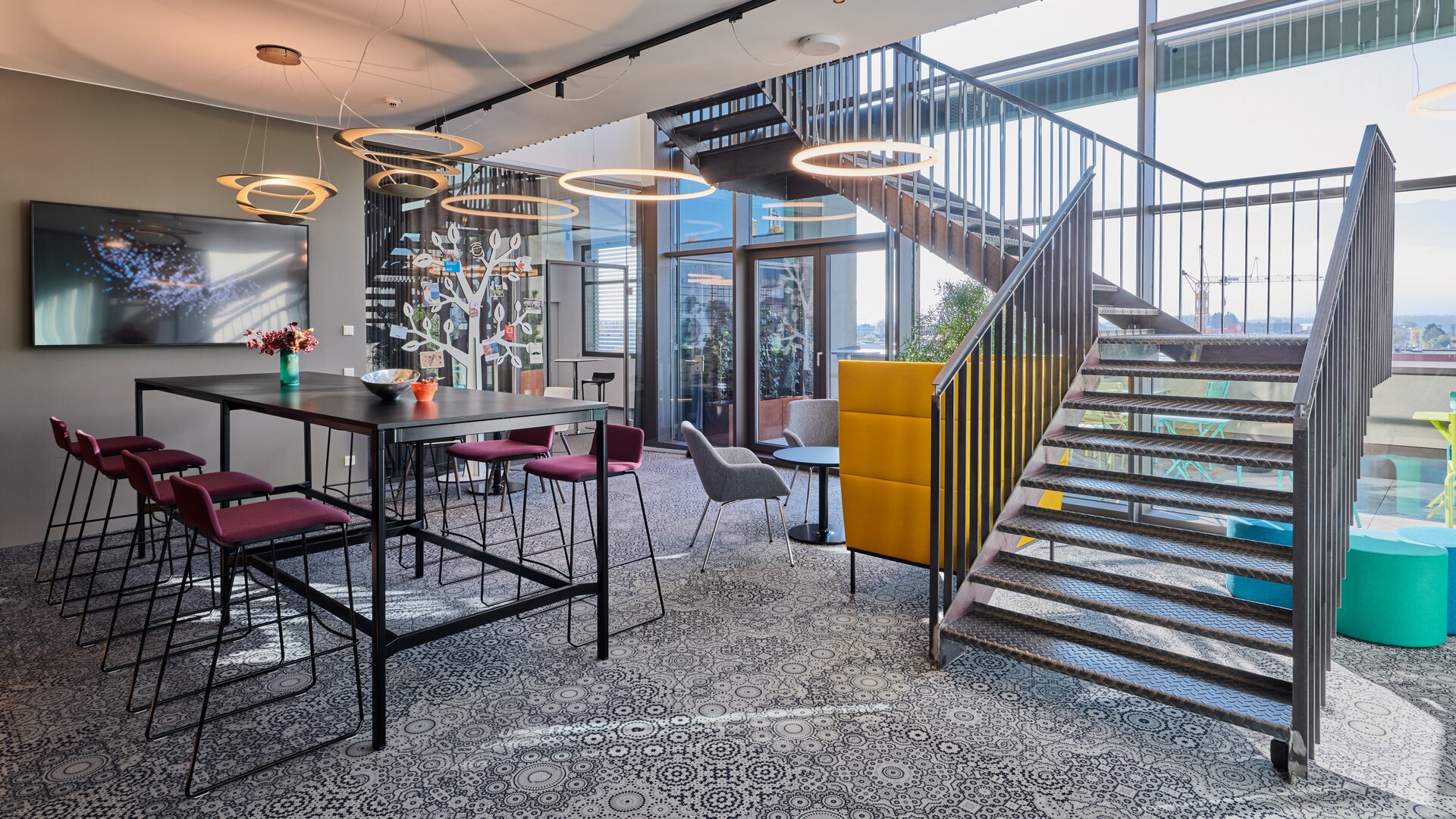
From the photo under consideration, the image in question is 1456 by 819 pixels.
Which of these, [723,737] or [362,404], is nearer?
[723,737]

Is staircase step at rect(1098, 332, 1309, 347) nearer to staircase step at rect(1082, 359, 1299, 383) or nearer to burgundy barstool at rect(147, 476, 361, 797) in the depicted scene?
staircase step at rect(1082, 359, 1299, 383)

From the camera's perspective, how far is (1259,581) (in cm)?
389

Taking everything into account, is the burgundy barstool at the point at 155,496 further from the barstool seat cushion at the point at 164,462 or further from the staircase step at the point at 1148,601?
the staircase step at the point at 1148,601

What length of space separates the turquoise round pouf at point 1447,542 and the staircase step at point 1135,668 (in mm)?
1565

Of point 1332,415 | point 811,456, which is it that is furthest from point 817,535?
point 1332,415

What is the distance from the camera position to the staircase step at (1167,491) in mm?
3248

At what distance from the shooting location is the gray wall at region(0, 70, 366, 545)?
17.4ft

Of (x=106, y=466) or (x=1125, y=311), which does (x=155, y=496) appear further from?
(x=1125, y=311)

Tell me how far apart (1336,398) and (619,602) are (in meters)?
3.22

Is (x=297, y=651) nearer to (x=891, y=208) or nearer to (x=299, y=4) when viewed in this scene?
(x=299, y=4)

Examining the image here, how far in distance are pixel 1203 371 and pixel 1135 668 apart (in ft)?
5.60

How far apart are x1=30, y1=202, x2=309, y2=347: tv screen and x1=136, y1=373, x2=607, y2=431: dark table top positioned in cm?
120

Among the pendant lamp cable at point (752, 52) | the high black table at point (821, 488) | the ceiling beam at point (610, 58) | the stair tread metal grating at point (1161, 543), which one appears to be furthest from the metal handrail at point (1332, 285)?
the pendant lamp cable at point (752, 52)

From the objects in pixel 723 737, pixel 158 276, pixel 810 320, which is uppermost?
pixel 158 276
